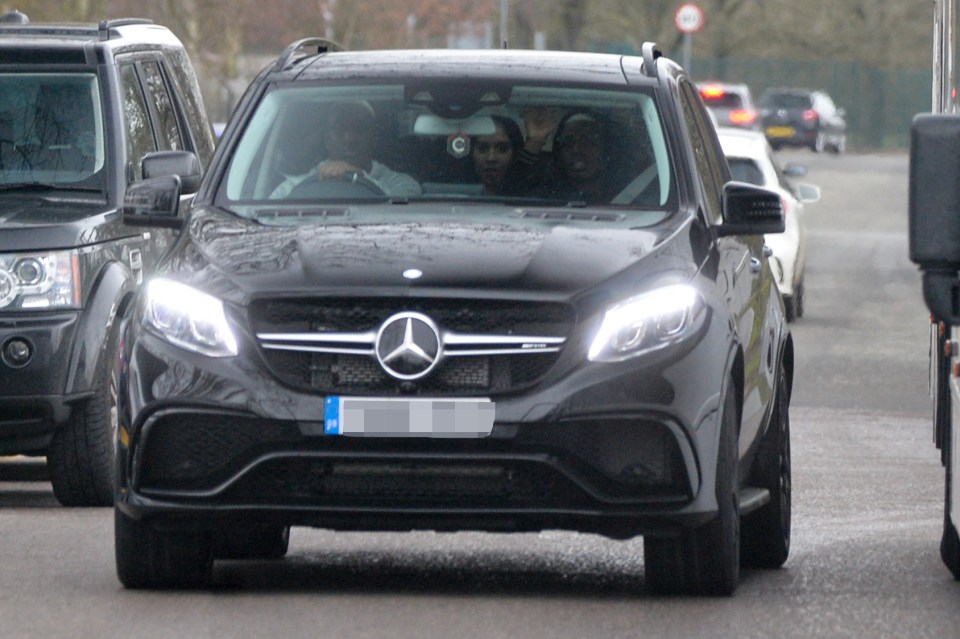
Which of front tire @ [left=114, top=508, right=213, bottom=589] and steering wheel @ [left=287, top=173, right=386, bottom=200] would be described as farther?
steering wheel @ [left=287, top=173, right=386, bottom=200]

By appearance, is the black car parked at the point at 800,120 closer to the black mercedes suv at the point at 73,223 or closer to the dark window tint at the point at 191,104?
the dark window tint at the point at 191,104

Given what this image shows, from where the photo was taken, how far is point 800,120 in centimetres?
7275

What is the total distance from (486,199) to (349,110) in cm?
61

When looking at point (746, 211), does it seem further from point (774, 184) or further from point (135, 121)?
point (774, 184)

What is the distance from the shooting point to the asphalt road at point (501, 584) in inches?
288

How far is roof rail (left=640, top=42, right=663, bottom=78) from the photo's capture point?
8.82 metres

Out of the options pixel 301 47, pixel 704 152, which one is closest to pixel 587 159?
pixel 704 152

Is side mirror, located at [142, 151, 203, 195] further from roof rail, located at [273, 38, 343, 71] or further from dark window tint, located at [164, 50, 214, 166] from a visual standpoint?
dark window tint, located at [164, 50, 214, 166]

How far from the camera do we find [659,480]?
24.4ft

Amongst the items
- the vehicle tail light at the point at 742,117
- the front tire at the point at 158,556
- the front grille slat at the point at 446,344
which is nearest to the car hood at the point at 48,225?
the front tire at the point at 158,556

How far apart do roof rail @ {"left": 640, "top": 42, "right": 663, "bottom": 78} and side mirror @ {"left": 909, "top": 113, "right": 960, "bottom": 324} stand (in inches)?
105

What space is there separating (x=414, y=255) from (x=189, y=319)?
26.7 inches

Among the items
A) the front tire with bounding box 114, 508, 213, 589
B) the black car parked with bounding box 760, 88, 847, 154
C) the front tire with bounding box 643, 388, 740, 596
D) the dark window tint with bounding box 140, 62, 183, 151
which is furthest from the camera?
the black car parked with bounding box 760, 88, 847, 154

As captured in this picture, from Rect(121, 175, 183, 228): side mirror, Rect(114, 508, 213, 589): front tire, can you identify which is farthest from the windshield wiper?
Rect(114, 508, 213, 589): front tire
